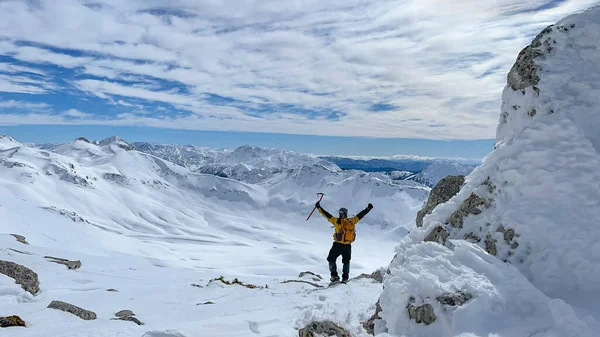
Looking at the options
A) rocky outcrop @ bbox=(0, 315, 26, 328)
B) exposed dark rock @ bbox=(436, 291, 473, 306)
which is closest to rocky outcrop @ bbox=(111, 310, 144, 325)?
rocky outcrop @ bbox=(0, 315, 26, 328)

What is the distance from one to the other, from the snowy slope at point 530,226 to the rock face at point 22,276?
1282 cm

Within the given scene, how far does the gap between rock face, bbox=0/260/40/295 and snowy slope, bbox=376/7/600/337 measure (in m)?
12.8

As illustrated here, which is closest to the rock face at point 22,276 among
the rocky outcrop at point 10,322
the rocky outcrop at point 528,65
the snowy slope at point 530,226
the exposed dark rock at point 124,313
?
the exposed dark rock at point 124,313

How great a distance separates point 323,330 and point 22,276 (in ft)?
43.3

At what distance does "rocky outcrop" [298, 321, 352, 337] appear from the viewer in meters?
7.14

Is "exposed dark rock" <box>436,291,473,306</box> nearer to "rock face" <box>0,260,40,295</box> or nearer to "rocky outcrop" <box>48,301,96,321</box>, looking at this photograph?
"rocky outcrop" <box>48,301,96,321</box>

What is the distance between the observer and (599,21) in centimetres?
947

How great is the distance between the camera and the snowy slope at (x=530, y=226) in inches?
247

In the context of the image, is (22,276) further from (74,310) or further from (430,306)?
(430,306)

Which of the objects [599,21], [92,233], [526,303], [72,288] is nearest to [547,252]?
[526,303]

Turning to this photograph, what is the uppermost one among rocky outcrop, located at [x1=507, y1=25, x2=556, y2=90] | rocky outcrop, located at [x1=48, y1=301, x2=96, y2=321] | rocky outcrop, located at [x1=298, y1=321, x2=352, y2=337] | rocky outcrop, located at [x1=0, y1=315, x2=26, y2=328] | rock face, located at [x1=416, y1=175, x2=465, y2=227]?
rocky outcrop, located at [x1=507, y1=25, x2=556, y2=90]

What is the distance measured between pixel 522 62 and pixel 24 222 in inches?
5305

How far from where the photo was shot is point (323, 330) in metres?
7.27

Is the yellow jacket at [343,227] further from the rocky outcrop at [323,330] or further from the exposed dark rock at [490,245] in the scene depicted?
the rocky outcrop at [323,330]
